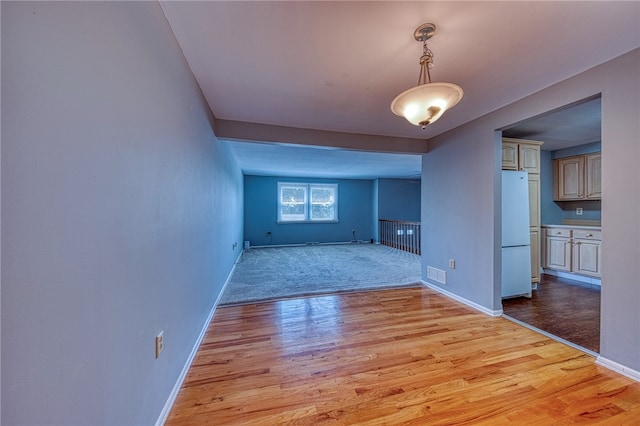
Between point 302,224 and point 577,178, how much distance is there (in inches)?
242

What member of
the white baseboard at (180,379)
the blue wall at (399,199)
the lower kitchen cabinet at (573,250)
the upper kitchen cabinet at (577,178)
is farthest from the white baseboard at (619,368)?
the blue wall at (399,199)

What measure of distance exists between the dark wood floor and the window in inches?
208

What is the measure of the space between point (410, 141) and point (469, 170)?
964mm

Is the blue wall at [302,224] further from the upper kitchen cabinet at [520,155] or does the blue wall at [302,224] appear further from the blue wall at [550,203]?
the upper kitchen cabinet at [520,155]

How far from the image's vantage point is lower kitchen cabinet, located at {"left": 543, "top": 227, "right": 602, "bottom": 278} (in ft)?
11.5

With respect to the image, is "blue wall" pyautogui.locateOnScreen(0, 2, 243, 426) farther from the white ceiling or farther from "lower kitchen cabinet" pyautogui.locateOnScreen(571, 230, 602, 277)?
"lower kitchen cabinet" pyautogui.locateOnScreen(571, 230, 602, 277)

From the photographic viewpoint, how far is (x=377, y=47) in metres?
1.57

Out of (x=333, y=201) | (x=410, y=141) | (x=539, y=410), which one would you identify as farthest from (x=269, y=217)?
(x=539, y=410)

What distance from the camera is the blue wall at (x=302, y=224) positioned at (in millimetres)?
7270

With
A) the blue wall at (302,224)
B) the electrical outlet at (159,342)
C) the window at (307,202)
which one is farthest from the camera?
the window at (307,202)

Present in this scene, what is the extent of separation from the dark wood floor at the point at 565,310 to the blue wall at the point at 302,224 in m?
4.96

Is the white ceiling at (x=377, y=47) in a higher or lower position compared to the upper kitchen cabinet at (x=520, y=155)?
higher

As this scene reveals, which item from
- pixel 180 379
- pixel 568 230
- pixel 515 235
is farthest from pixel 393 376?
pixel 568 230

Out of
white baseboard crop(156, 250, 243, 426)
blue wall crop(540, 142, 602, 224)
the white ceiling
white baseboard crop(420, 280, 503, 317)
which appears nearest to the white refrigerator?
white baseboard crop(420, 280, 503, 317)
